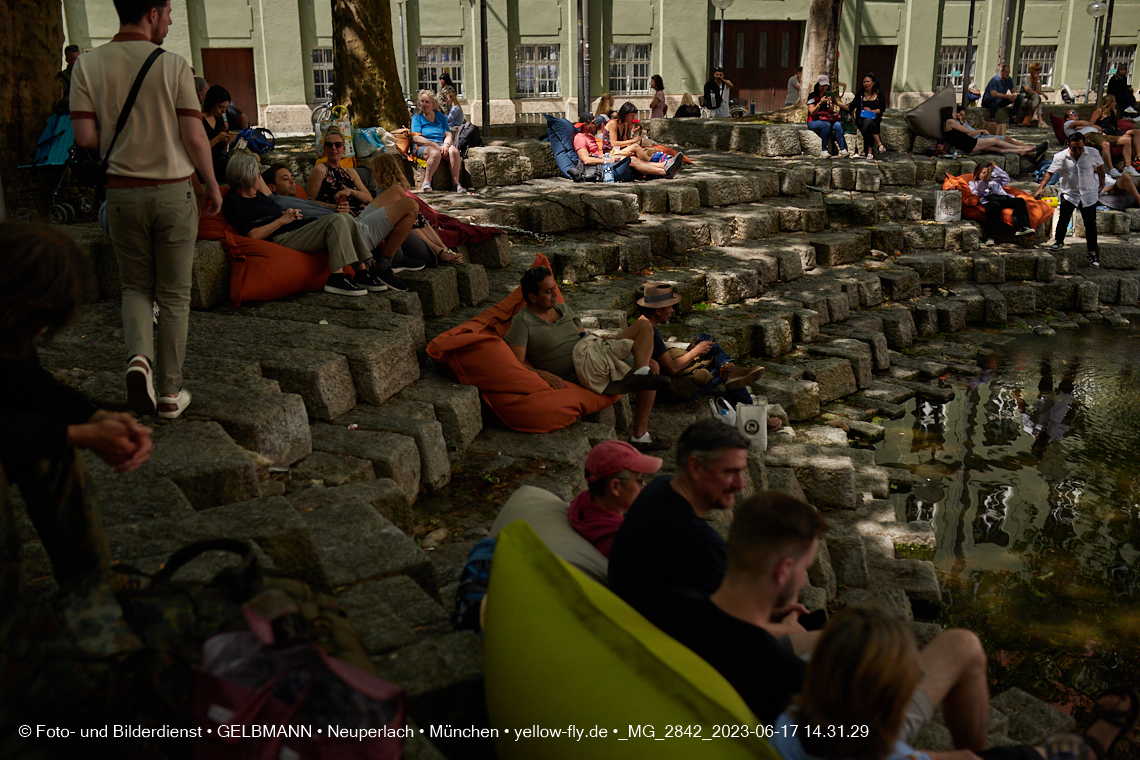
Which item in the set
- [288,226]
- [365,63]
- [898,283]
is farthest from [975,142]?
[288,226]

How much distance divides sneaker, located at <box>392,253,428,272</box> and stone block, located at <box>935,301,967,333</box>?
6770mm

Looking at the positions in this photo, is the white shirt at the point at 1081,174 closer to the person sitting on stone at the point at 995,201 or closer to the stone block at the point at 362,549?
the person sitting on stone at the point at 995,201

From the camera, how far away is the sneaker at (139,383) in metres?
4.05

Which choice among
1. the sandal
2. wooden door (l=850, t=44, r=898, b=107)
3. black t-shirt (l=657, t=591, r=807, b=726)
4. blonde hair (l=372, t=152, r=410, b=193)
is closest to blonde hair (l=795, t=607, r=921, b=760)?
black t-shirt (l=657, t=591, r=807, b=726)

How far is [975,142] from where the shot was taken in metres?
15.4

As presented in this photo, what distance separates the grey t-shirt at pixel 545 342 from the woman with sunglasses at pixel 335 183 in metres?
2.03

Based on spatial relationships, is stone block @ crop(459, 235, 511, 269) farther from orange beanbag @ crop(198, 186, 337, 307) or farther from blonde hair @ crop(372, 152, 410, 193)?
orange beanbag @ crop(198, 186, 337, 307)

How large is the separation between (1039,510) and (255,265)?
5.35 meters

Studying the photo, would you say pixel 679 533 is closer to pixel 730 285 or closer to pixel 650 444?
pixel 650 444

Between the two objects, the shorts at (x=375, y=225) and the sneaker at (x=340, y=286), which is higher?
the shorts at (x=375, y=225)

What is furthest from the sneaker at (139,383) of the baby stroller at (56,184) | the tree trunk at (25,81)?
the tree trunk at (25,81)

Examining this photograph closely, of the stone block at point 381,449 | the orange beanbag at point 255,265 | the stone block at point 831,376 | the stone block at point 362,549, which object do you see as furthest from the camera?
the stone block at point 831,376

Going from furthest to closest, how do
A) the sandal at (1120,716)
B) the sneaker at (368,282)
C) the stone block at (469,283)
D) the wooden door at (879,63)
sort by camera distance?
the wooden door at (879,63), the stone block at (469,283), the sneaker at (368,282), the sandal at (1120,716)

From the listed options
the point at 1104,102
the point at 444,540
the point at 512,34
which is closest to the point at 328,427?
the point at 444,540
